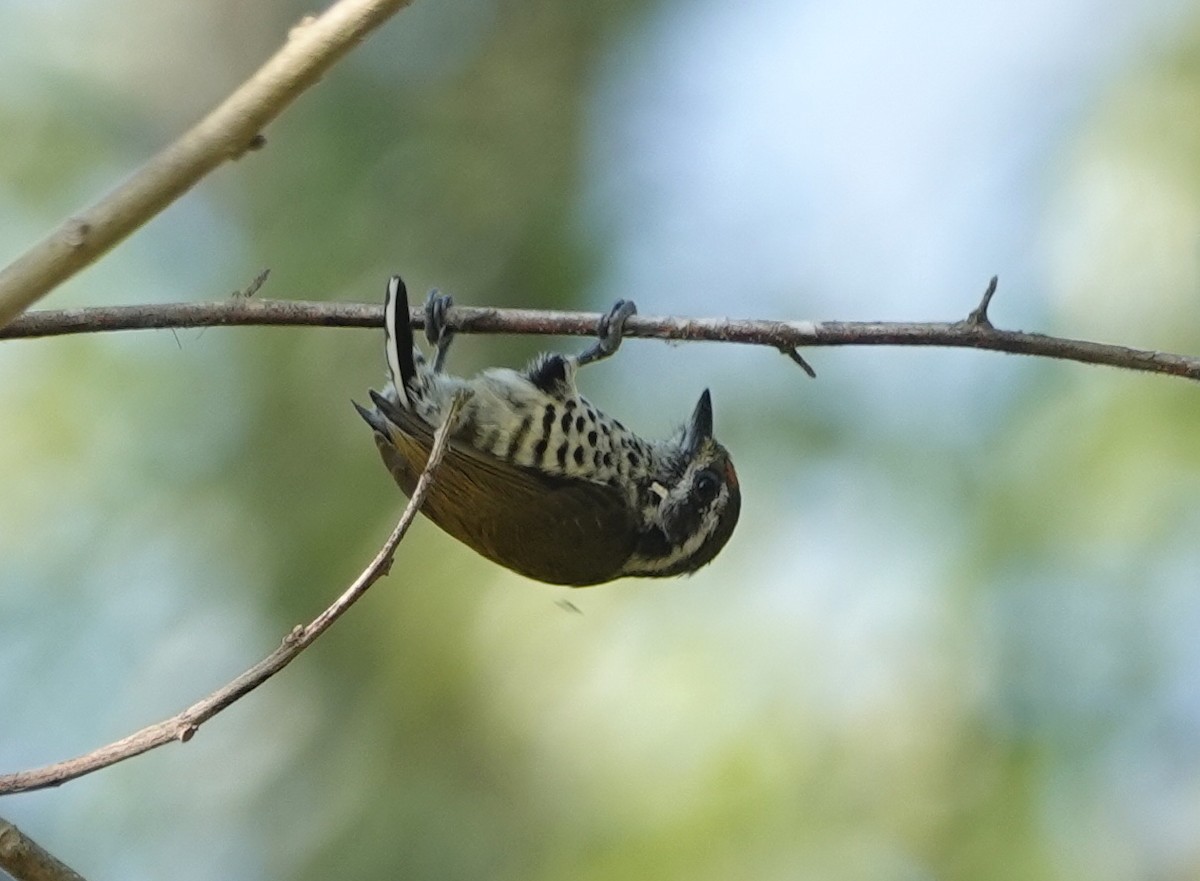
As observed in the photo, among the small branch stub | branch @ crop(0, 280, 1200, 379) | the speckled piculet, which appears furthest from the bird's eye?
the small branch stub

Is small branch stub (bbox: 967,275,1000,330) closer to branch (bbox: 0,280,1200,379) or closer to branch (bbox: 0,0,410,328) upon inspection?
branch (bbox: 0,280,1200,379)

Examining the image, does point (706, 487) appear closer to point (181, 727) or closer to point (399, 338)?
point (399, 338)

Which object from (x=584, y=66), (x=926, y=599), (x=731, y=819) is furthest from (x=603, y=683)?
(x=584, y=66)

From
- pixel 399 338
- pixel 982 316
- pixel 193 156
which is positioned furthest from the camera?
pixel 399 338

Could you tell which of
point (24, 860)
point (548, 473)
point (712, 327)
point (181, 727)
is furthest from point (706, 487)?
point (24, 860)

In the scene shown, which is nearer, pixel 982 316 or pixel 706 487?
pixel 982 316

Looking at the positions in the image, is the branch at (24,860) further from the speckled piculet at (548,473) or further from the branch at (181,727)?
the speckled piculet at (548,473)

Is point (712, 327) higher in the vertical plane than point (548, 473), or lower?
higher
